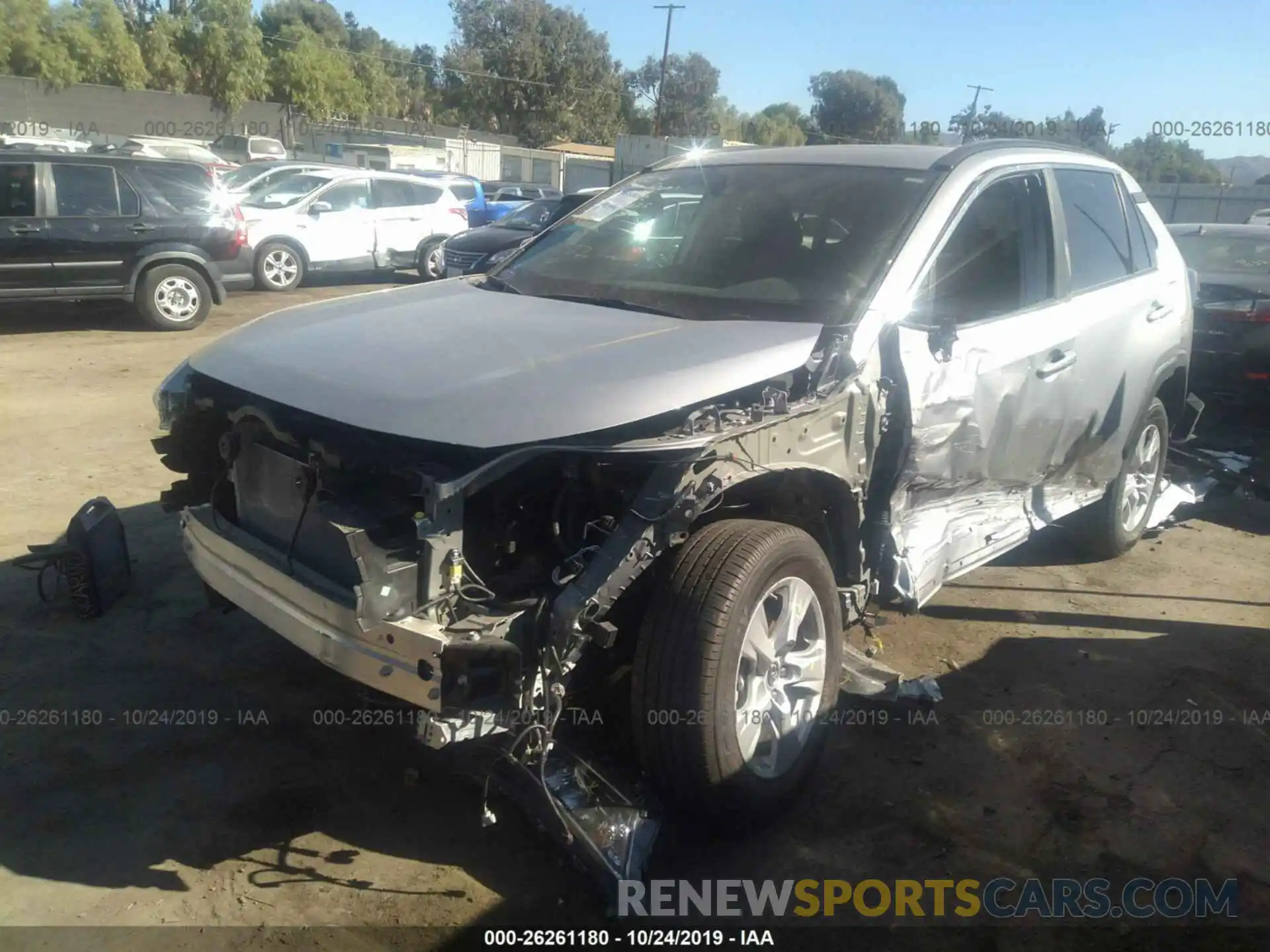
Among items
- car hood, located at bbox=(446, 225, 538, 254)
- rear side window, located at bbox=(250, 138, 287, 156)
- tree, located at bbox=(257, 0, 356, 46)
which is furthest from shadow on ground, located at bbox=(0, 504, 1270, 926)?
tree, located at bbox=(257, 0, 356, 46)

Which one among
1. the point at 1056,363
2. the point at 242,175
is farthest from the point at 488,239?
the point at 1056,363

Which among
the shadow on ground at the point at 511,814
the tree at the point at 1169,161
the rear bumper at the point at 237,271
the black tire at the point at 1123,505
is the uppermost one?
the tree at the point at 1169,161

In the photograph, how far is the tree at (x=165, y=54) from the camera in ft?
145

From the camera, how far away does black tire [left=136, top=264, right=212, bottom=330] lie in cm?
1093

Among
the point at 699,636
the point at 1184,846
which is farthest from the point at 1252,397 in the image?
the point at 699,636

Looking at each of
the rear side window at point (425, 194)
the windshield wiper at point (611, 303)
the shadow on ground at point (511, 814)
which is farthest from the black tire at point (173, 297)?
the windshield wiper at point (611, 303)

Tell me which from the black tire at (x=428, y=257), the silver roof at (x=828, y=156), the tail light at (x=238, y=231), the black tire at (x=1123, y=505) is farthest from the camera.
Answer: the black tire at (x=428, y=257)

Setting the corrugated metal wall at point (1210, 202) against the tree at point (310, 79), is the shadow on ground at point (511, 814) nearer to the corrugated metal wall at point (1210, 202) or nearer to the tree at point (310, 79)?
the corrugated metal wall at point (1210, 202)

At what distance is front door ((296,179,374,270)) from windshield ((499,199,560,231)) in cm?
207

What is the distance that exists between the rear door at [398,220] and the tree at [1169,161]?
33.2 m

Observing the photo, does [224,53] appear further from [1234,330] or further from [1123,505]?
[1123,505]

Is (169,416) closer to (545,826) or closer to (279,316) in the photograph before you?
(279,316)

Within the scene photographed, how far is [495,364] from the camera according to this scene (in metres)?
2.97

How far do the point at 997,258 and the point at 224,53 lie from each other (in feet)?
157
